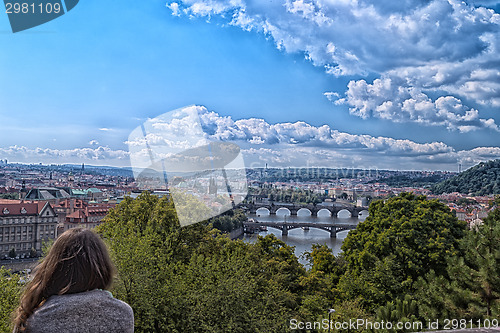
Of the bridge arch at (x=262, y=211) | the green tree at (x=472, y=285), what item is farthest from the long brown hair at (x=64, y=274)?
the bridge arch at (x=262, y=211)

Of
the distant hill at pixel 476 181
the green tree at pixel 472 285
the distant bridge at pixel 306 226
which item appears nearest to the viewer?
the green tree at pixel 472 285

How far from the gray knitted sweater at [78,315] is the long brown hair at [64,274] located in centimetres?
2

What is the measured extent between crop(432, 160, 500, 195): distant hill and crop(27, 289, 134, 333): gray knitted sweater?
5700cm

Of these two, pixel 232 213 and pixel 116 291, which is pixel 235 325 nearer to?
pixel 116 291

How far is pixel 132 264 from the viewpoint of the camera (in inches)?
269

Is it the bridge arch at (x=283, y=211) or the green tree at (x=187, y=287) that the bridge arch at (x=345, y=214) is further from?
the green tree at (x=187, y=287)

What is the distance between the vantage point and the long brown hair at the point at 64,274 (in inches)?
48.3

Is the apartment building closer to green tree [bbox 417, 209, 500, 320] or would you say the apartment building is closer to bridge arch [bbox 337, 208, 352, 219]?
bridge arch [bbox 337, 208, 352, 219]

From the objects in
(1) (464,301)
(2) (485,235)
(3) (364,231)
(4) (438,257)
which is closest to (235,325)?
(1) (464,301)

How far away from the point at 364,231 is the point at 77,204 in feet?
138

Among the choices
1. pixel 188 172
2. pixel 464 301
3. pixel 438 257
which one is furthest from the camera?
pixel 438 257

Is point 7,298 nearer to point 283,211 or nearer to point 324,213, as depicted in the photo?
point 283,211

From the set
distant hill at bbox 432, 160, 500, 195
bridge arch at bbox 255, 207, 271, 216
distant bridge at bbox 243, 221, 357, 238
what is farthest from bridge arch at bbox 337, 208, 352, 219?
distant bridge at bbox 243, 221, 357, 238

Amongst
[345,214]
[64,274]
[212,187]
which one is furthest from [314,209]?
[64,274]
